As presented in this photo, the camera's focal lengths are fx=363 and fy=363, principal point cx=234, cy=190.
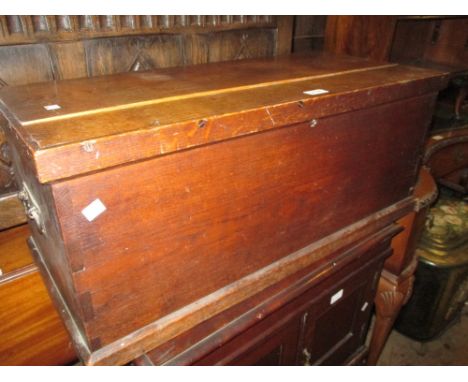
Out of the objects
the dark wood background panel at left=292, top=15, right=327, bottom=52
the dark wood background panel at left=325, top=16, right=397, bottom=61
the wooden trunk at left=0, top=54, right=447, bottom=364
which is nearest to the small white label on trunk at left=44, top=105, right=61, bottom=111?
the wooden trunk at left=0, top=54, right=447, bottom=364

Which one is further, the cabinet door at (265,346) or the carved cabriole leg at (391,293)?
the carved cabriole leg at (391,293)

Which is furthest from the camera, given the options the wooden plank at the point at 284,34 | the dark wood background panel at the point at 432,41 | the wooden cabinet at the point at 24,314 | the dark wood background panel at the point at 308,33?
the dark wood background panel at the point at 432,41

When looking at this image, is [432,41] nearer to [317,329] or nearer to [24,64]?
[317,329]

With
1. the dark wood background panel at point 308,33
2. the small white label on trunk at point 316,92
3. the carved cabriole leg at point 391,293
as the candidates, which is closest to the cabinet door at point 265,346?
the carved cabriole leg at point 391,293

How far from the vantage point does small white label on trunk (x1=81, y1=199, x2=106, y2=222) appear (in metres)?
0.47

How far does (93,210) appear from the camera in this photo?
47cm

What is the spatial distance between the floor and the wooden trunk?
972 mm

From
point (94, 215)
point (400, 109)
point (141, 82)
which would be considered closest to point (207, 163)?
point (94, 215)

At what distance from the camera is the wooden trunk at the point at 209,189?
1.58 ft

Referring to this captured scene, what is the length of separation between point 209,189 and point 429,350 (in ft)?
5.45

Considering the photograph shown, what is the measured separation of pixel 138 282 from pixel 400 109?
2.14 feet

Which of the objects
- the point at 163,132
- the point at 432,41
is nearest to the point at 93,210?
the point at 163,132

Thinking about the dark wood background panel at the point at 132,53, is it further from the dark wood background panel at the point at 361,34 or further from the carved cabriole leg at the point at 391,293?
the carved cabriole leg at the point at 391,293

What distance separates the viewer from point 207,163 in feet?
1.82
